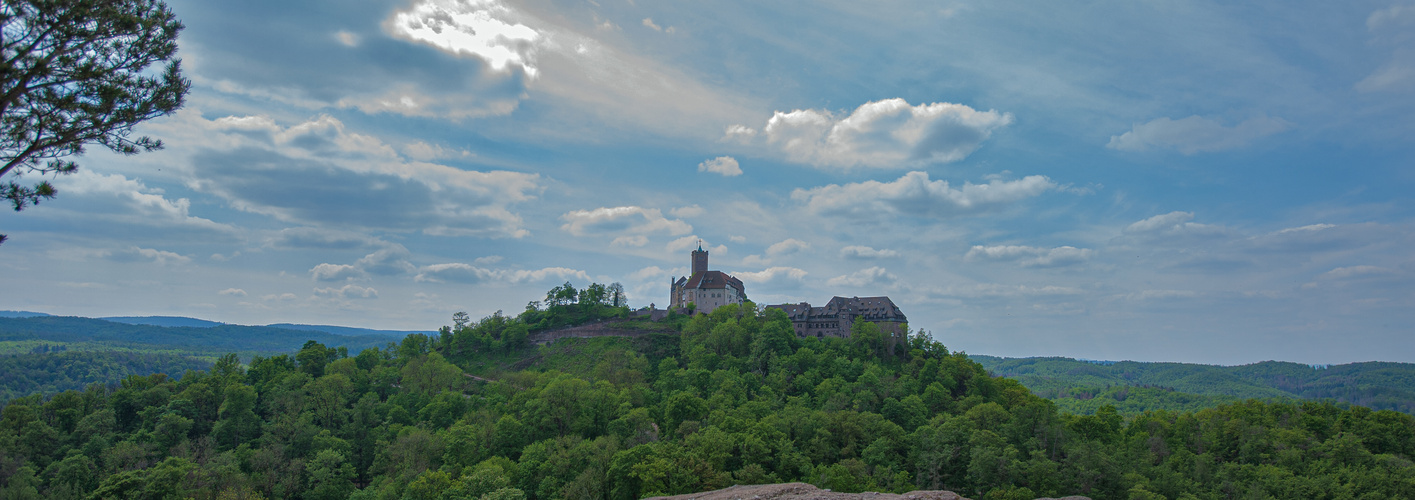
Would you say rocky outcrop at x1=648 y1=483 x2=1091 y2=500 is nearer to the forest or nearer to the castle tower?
the forest

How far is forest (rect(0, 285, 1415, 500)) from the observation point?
5547 centimetres

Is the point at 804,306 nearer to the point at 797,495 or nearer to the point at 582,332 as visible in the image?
the point at 582,332

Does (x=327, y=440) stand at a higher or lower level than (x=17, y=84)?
lower

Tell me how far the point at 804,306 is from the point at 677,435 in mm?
44377

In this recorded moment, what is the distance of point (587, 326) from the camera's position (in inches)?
4370

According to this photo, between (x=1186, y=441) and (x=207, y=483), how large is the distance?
93.9 metres

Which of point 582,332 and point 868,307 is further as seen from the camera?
point 582,332

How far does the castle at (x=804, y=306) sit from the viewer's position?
100000 millimetres

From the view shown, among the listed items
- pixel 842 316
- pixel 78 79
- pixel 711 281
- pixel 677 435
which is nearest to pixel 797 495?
pixel 78 79

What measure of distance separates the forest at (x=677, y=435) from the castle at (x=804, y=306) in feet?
18.3

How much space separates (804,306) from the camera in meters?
106

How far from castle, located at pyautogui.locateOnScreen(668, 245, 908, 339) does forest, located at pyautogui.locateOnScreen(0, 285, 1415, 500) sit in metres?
5.57

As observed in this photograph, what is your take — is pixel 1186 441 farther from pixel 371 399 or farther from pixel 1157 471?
pixel 371 399

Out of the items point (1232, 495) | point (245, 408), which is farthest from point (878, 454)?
point (245, 408)
